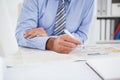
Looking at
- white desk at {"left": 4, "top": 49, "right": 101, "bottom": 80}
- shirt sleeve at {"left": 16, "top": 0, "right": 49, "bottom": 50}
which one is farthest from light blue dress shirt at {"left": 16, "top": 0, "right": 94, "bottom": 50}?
white desk at {"left": 4, "top": 49, "right": 101, "bottom": 80}

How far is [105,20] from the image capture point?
1011mm

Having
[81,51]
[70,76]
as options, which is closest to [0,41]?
[70,76]

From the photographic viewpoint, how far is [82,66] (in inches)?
19.4

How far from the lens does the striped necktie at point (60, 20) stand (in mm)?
773

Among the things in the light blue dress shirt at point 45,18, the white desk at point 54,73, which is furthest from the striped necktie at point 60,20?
the white desk at point 54,73

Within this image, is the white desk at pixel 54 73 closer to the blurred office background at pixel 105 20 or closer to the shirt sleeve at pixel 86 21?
the shirt sleeve at pixel 86 21

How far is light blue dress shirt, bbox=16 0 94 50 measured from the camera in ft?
2.45

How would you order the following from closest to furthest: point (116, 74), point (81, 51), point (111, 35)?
Answer: 1. point (116, 74)
2. point (81, 51)
3. point (111, 35)

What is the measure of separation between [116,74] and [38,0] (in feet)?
1.53

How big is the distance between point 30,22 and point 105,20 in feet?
1.38

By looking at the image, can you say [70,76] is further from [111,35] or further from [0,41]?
[111,35]

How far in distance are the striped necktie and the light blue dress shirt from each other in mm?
12

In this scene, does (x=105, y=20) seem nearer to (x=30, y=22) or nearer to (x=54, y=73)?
(x=30, y=22)

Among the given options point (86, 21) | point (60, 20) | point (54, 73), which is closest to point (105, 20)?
point (86, 21)
